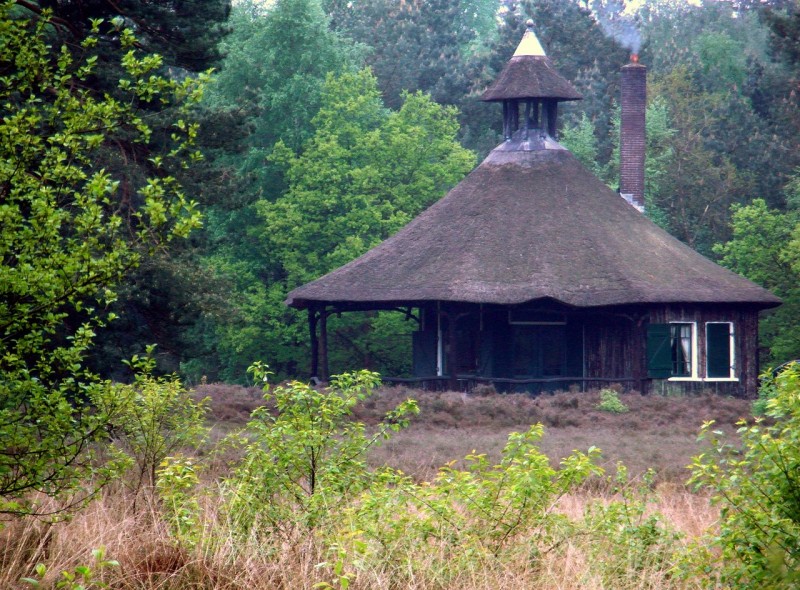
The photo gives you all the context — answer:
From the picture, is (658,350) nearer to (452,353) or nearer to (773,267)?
(452,353)

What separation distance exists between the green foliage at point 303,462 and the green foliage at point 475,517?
0.33 m

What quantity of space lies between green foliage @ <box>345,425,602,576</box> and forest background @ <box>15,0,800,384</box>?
8.07m

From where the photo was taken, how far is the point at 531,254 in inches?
1158

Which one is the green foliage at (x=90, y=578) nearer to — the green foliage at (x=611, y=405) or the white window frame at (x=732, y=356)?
the green foliage at (x=611, y=405)

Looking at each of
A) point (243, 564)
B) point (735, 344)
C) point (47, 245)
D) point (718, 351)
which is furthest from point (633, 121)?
point (47, 245)

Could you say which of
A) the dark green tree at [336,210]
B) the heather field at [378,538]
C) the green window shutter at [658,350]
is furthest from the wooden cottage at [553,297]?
the heather field at [378,538]

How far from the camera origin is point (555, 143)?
33938mm

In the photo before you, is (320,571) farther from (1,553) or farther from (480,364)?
(480,364)

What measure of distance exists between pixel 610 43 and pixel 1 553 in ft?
165

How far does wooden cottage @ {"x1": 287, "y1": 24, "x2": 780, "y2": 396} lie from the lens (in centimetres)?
2820

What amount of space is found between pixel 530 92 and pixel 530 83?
0.94ft

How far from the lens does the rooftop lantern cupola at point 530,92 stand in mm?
32719

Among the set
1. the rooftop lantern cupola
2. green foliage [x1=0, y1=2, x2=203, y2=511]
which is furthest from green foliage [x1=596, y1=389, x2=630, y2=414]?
green foliage [x1=0, y1=2, x2=203, y2=511]

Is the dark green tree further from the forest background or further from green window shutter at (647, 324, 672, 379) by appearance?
green window shutter at (647, 324, 672, 379)
